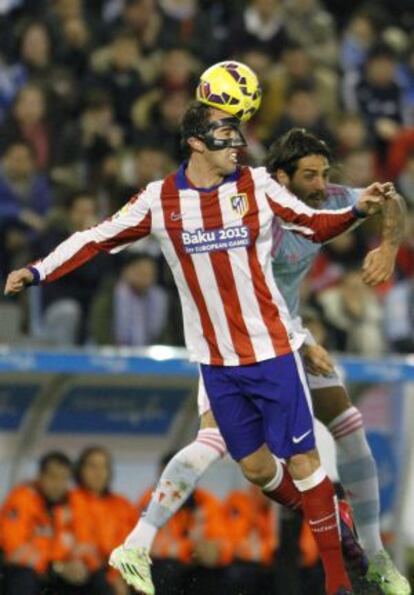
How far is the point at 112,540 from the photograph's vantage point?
44.1ft

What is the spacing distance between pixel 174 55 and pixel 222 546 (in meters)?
4.50

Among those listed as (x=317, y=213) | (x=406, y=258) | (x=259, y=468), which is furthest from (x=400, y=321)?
(x=317, y=213)

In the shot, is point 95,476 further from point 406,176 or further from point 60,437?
point 406,176

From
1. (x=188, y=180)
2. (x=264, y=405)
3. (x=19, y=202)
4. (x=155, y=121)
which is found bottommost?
(x=264, y=405)

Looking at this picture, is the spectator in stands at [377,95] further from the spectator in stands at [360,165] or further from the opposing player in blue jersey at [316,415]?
the opposing player in blue jersey at [316,415]

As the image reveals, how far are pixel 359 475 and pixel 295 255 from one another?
3.93 feet

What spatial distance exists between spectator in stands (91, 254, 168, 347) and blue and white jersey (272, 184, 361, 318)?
4000mm

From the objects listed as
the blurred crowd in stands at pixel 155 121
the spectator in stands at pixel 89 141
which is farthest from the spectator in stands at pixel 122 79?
the spectator in stands at pixel 89 141

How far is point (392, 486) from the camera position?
48.0 ft

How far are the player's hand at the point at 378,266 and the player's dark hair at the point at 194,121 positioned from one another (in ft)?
3.08

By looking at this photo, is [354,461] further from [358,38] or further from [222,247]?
[358,38]

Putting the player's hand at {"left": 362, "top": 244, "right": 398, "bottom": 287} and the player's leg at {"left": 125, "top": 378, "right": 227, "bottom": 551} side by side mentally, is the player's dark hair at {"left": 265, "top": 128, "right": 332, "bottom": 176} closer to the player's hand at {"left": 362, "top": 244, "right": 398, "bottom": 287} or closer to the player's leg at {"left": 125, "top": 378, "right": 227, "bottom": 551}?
the player's hand at {"left": 362, "top": 244, "right": 398, "bottom": 287}

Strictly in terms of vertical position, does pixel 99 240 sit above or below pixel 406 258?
below

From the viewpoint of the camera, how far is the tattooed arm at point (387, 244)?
9.45 metres
